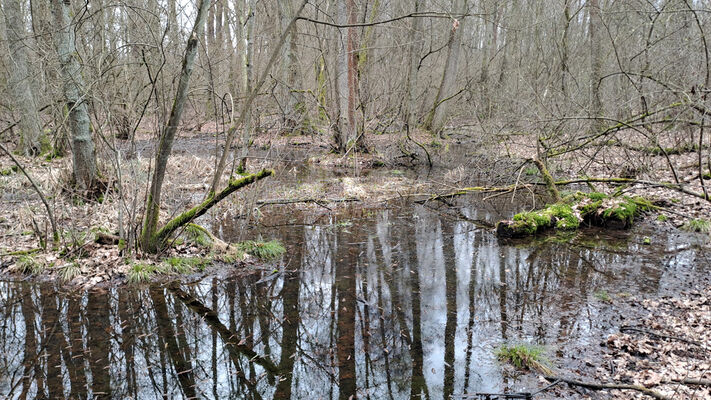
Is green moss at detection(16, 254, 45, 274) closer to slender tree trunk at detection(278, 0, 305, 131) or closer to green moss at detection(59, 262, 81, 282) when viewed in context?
green moss at detection(59, 262, 81, 282)

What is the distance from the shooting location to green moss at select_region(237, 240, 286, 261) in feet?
25.2

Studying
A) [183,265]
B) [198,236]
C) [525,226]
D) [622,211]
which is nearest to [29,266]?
[183,265]

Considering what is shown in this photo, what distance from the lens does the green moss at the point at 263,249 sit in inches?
303

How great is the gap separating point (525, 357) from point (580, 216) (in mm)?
5637

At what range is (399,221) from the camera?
1007cm

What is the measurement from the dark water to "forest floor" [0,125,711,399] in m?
0.42

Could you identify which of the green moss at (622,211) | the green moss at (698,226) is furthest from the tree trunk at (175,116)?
the green moss at (698,226)

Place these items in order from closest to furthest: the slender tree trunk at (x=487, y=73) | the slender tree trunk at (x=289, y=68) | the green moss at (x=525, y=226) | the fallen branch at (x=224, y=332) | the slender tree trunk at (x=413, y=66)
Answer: the fallen branch at (x=224, y=332)
the green moss at (x=525, y=226)
the slender tree trunk at (x=289, y=68)
the slender tree trunk at (x=413, y=66)
the slender tree trunk at (x=487, y=73)

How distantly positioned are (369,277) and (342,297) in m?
0.81

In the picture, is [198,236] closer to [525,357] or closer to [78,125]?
[78,125]

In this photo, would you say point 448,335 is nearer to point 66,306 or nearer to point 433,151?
point 66,306

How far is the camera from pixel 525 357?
4570 mm

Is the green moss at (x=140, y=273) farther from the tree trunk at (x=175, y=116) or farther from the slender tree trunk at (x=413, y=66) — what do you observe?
the slender tree trunk at (x=413, y=66)

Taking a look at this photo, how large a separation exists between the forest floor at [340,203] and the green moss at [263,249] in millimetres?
232
